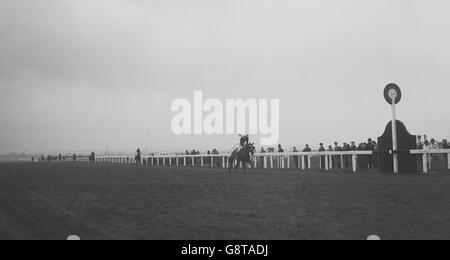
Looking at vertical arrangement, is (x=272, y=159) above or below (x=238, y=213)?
above

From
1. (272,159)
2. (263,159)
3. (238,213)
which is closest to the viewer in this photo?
(238,213)

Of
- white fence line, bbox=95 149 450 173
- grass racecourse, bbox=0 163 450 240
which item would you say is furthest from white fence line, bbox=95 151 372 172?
grass racecourse, bbox=0 163 450 240

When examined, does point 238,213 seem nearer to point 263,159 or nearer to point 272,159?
point 272,159

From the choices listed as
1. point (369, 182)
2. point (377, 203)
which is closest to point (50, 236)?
point (377, 203)

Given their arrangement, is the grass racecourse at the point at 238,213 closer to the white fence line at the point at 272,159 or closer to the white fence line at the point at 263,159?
the white fence line at the point at 272,159

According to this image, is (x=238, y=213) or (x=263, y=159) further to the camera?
(x=263, y=159)

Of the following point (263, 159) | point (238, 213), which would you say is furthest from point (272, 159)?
point (238, 213)

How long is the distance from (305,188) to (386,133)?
7.21 meters

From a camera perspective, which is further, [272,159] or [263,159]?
[263,159]

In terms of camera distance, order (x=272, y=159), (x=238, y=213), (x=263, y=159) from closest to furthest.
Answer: (x=238, y=213)
(x=272, y=159)
(x=263, y=159)

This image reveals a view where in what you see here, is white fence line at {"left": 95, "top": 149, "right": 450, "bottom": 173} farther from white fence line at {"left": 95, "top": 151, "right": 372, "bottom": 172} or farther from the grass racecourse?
the grass racecourse

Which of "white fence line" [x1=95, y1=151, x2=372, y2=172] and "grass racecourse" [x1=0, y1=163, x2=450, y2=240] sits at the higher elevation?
"white fence line" [x1=95, y1=151, x2=372, y2=172]

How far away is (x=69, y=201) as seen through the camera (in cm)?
1124

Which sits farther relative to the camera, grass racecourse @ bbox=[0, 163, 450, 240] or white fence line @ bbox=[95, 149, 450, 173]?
white fence line @ bbox=[95, 149, 450, 173]
